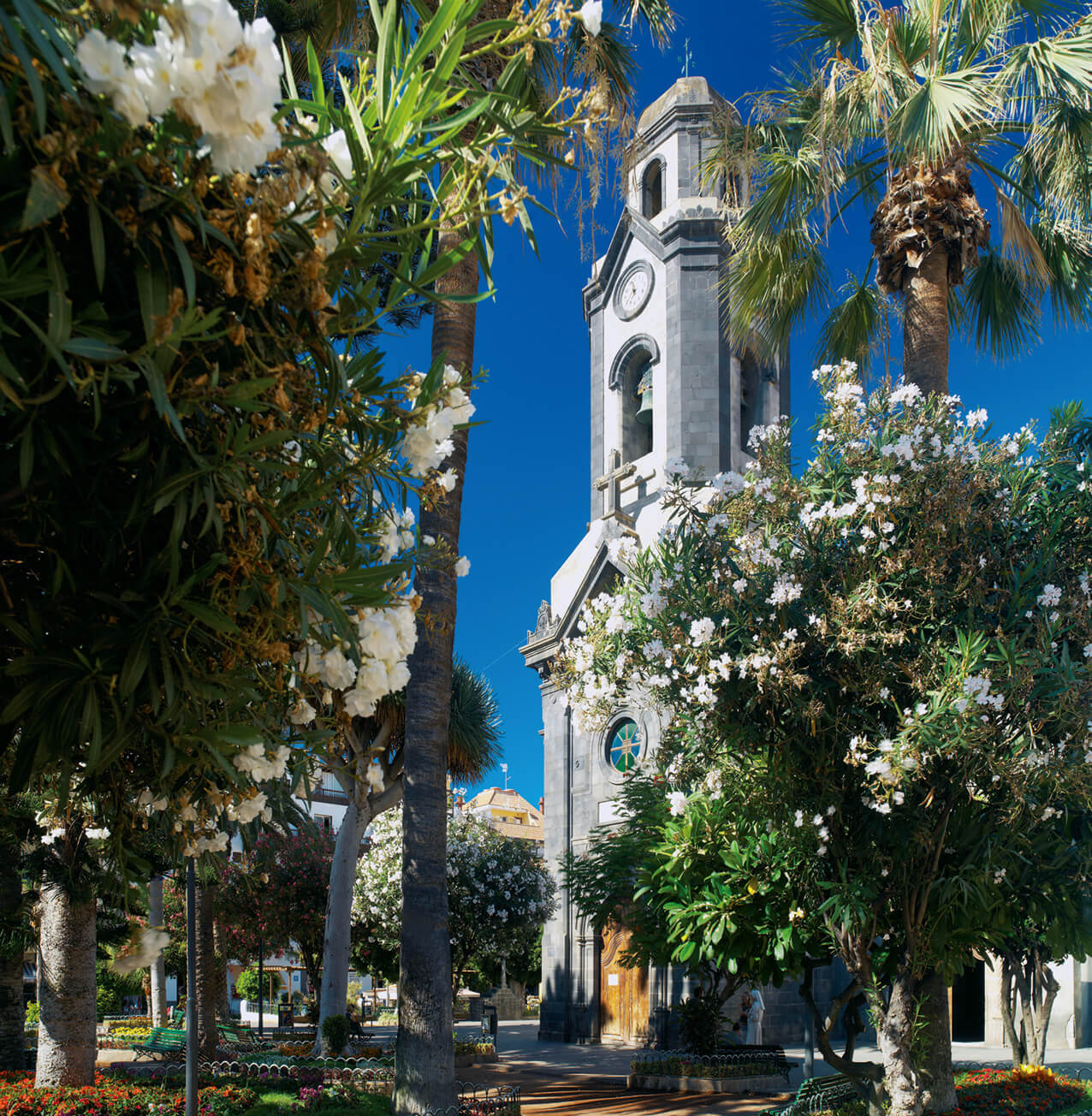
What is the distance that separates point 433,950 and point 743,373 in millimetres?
23830

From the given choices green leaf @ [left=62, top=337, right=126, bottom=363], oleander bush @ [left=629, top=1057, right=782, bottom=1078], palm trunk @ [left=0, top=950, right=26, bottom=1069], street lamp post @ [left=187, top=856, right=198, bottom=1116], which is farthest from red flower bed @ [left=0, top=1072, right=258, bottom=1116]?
green leaf @ [left=62, top=337, right=126, bottom=363]

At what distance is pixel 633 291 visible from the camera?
32.3 metres

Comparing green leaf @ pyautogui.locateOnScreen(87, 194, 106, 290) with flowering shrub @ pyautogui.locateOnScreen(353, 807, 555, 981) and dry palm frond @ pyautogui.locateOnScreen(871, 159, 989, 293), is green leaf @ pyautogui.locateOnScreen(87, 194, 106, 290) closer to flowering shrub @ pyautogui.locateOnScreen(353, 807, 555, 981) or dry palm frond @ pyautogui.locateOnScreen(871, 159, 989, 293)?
dry palm frond @ pyautogui.locateOnScreen(871, 159, 989, 293)

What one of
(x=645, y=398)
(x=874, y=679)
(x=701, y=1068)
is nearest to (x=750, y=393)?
(x=645, y=398)

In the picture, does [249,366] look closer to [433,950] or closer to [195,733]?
[195,733]

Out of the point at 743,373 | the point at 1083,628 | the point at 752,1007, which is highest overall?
the point at 743,373

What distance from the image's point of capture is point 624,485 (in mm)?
31094

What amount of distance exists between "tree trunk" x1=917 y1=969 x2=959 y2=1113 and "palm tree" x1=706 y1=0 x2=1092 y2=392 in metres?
6.52

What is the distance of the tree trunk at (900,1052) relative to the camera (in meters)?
9.30

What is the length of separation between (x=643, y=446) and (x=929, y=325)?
65.7ft

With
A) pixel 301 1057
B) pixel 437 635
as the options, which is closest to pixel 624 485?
pixel 301 1057

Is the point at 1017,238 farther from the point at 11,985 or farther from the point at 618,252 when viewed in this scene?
the point at 618,252

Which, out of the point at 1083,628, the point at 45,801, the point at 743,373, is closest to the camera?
the point at 45,801

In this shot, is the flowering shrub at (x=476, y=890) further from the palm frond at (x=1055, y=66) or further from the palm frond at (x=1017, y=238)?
the palm frond at (x=1055, y=66)
